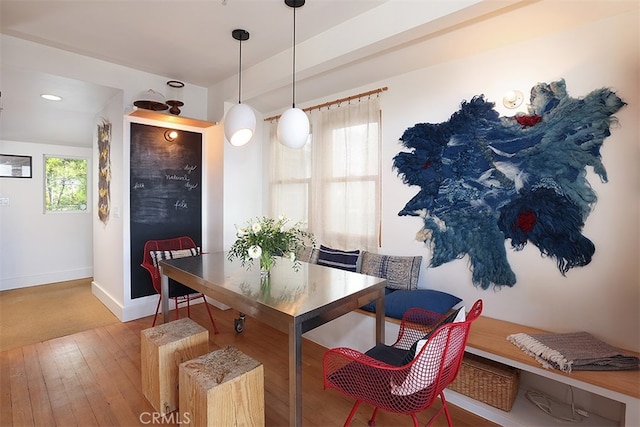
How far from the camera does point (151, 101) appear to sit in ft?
10.1

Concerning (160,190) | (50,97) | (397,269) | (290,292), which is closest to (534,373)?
(397,269)

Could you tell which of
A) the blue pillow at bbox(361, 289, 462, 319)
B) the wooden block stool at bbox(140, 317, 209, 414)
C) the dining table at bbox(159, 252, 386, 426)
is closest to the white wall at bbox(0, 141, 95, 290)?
the dining table at bbox(159, 252, 386, 426)

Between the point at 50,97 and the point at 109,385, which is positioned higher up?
the point at 50,97

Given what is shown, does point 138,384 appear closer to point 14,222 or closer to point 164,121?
point 164,121

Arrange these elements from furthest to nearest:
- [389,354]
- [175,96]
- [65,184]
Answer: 1. [65,184]
2. [175,96]
3. [389,354]

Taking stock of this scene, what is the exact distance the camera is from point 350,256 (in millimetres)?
3004

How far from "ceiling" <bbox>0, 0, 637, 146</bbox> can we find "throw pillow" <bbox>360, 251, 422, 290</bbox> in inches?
65.5

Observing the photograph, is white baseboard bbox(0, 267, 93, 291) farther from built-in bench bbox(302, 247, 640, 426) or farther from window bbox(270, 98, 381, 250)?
built-in bench bbox(302, 247, 640, 426)

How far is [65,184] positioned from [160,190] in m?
2.61

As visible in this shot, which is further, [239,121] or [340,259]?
[340,259]

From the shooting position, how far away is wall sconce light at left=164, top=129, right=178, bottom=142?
3.56m
